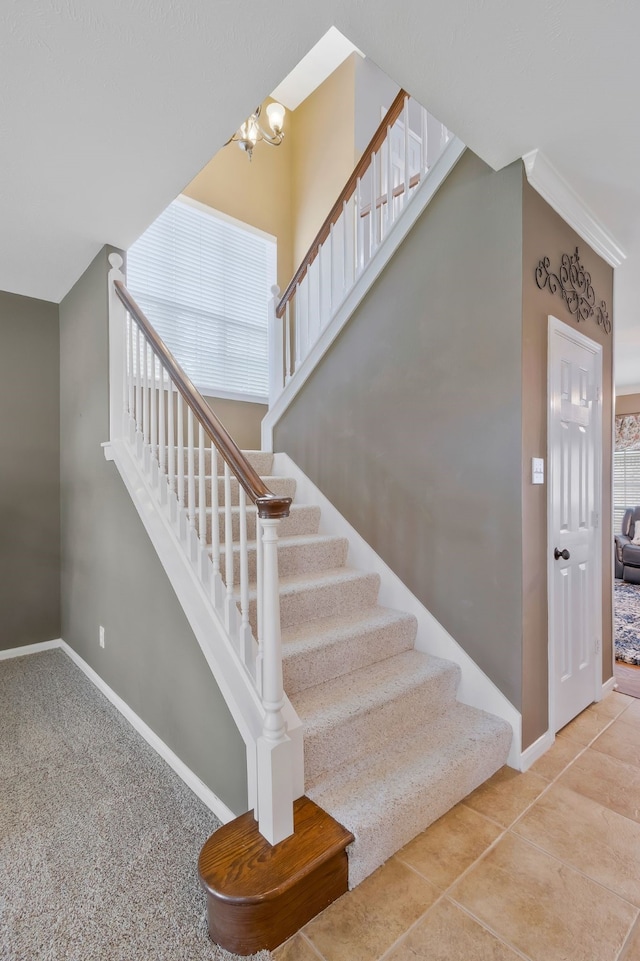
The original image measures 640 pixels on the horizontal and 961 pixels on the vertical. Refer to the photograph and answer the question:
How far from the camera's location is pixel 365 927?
1347 mm

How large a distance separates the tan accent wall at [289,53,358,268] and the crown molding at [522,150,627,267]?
2688mm

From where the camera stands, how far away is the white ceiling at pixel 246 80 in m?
1.36

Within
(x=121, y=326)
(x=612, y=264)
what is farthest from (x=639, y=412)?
(x=121, y=326)

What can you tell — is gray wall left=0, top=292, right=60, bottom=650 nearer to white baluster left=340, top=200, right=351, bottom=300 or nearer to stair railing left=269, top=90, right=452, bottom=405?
stair railing left=269, top=90, right=452, bottom=405

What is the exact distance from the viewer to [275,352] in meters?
3.66

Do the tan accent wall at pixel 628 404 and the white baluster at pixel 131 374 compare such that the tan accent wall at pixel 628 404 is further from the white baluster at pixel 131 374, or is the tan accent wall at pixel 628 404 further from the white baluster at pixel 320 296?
the white baluster at pixel 131 374

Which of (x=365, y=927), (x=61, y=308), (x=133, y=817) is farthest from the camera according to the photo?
(x=61, y=308)

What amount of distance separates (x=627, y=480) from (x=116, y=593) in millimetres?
7356

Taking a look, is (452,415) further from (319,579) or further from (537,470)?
(319,579)

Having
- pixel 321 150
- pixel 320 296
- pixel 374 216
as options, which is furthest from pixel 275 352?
pixel 321 150

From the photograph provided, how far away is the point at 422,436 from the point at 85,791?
228 centimetres

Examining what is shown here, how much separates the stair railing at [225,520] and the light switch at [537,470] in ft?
4.06

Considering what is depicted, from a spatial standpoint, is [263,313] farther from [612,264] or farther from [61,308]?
[612,264]

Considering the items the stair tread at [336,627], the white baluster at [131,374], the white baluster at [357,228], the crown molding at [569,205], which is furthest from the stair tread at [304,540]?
the crown molding at [569,205]
